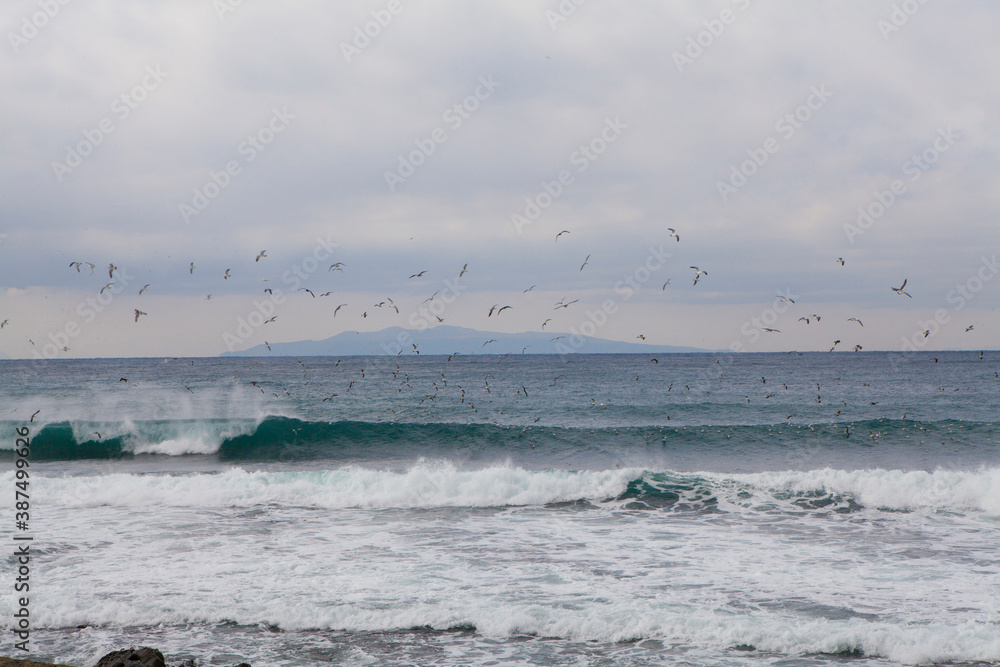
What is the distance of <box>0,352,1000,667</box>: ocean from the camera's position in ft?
27.2

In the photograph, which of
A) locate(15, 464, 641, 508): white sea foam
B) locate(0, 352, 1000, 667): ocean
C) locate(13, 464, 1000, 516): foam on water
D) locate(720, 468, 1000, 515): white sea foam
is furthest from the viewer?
locate(15, 464, 641, 508): white sea foam

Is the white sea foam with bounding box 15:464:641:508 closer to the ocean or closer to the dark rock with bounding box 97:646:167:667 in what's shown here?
the ocean

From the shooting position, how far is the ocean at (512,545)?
8305mm

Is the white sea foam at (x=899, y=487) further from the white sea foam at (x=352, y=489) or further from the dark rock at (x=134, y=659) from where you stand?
the dark rock at (x=134, y=659)

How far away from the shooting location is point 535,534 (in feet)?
44.9

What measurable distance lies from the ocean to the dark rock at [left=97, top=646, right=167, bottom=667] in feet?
4.92

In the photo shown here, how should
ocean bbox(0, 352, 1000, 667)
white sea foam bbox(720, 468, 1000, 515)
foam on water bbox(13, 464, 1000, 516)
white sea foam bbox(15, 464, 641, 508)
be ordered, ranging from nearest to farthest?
ocean bbox(0, 352, 1000, 667) < white sea foam bbox(720, 468, 1000, 515) < foam on water bbox(13, 464, 1000, 516) < white sea foam bbox(15, 464, 641, 508)

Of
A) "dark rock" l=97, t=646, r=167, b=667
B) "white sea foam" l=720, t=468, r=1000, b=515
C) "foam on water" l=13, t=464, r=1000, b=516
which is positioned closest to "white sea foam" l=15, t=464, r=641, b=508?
"foam on water" l=13, t=464, r=1000, b=516

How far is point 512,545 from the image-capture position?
12711 mm

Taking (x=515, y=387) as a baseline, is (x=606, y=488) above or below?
below

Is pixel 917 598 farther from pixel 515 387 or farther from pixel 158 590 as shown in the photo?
pixel 515 387

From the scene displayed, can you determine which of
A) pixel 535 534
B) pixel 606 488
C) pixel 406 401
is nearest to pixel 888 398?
pixel 406 401

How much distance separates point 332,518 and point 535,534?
4659 mm

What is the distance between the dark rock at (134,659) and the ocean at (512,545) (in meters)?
1.50
